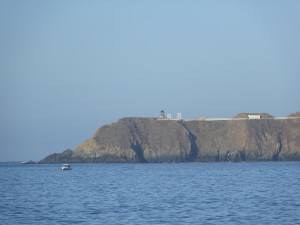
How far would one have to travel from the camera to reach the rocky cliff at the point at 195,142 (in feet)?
568

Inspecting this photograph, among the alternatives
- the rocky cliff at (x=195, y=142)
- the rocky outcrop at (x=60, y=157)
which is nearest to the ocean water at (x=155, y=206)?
the rocky cliff at (x=195, y=142)

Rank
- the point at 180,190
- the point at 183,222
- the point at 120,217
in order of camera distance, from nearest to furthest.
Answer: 1. the point at 183,222
2. the point at 120,217
3. the point at 180,190

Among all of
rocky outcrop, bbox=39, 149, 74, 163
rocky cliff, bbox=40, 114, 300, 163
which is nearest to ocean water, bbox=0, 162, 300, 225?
rocky cliff, bbox=40, 114, 300, 163

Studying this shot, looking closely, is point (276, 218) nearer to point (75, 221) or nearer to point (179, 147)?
point (75, 221)

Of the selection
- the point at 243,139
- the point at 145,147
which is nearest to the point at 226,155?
the point at 243,139

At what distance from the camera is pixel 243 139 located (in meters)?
175

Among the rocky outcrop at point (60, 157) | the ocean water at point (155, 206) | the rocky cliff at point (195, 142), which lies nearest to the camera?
the ocean water at point (155, 206)

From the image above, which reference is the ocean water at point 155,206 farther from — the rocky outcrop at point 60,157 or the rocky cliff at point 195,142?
the rocky outcrop at point 60,157

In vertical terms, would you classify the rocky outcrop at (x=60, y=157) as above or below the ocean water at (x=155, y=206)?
above

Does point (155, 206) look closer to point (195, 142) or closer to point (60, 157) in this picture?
point (195, 142)

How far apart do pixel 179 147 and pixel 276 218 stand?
137 meters

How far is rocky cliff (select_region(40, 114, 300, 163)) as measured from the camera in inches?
6816

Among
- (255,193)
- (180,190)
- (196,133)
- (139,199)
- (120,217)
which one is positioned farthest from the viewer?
(196,133)

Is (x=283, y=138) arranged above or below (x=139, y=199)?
above
